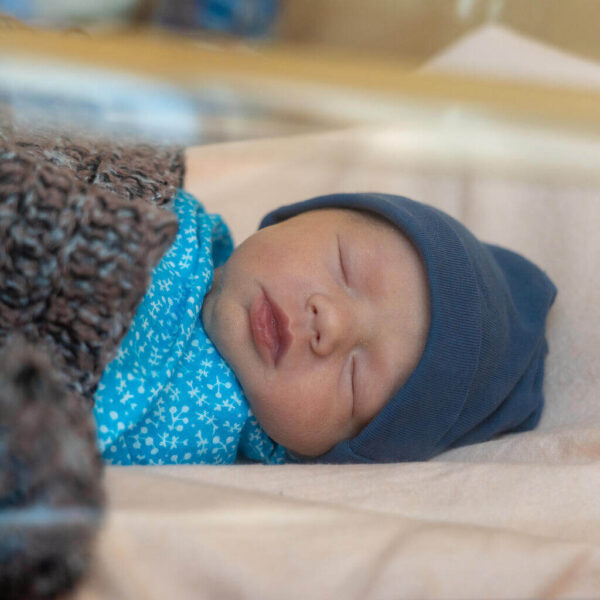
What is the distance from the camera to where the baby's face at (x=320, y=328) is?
2.39 ft

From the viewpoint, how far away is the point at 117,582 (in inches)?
16.6

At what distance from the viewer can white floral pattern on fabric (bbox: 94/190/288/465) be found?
68 centimetres

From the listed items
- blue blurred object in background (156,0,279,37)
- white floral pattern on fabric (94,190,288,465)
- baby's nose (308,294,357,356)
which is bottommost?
white floral pattern on fabric (94,190,288,465)

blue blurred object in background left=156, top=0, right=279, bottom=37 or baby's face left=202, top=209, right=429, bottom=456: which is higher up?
blue blurred object in background left=156, top=0, right=279, bottom=37

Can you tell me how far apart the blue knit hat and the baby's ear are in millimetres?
386

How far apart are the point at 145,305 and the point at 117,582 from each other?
1.12 ft

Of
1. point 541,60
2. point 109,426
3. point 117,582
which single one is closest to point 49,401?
point 117,582

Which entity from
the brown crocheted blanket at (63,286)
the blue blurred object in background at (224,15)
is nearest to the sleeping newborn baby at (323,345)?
the brown crocheted blanket at (63,286)

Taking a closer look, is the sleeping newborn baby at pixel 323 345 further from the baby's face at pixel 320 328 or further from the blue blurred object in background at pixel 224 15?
the blue blurred object in background at pixel 224 15

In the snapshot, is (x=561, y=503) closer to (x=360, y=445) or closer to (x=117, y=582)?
(x=360, y=445)

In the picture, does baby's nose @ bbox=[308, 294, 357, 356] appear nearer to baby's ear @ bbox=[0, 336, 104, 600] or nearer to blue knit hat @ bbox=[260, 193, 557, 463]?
blue knit hat @ bbox=[260, 193, 557, 463]

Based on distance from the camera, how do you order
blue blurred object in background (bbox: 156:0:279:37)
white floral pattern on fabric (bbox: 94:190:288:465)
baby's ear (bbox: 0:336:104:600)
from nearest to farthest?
baby's ear (bbox: 0:336:104:600) < white floral pattern on fabric (bbox: 94:190:288:465) < blue blurred object in background (bbox: 156:0:279:37)

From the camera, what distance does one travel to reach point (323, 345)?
28.0 inches

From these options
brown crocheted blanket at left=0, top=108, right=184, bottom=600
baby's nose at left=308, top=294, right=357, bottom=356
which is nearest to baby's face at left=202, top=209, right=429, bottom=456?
baby's nose at left=308, top=294, right=357, bottom=356
